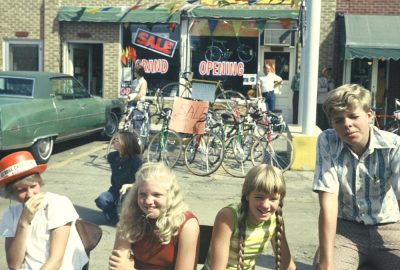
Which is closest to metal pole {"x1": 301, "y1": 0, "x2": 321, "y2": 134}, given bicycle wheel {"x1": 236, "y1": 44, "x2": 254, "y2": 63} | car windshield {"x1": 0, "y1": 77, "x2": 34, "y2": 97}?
car windshield {"x1": 0, "y1": 77, "x2": 34, "y2": 97}

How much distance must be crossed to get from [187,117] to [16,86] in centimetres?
316

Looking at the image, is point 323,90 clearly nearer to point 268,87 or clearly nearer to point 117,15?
point 268,87

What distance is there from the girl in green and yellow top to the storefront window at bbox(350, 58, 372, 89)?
12941 mm

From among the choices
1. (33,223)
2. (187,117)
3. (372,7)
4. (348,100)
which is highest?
(372,7)

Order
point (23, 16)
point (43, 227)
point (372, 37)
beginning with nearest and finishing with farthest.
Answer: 1. point (43, 227)
2. point (372, 37)
3. point (23, 16)

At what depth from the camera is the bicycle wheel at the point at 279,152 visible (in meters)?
9.52

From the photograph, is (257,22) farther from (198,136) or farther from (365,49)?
(198,136)

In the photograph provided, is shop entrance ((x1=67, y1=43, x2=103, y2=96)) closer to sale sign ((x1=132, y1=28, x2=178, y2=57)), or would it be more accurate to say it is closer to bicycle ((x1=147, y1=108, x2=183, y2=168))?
sale sign ((x1=132, y1=28, x2=178, y2=57))

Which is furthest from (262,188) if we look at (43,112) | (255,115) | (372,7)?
(372,7)

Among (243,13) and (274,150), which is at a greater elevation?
(243,13)

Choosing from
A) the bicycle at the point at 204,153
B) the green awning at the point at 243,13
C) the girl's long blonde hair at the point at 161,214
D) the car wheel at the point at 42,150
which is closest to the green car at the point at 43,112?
the car wheel at the point at 42,150

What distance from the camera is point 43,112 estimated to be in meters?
9.78

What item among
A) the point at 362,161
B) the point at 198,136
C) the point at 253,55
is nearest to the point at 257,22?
the point at 253,55

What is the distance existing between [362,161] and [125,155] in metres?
3.31
